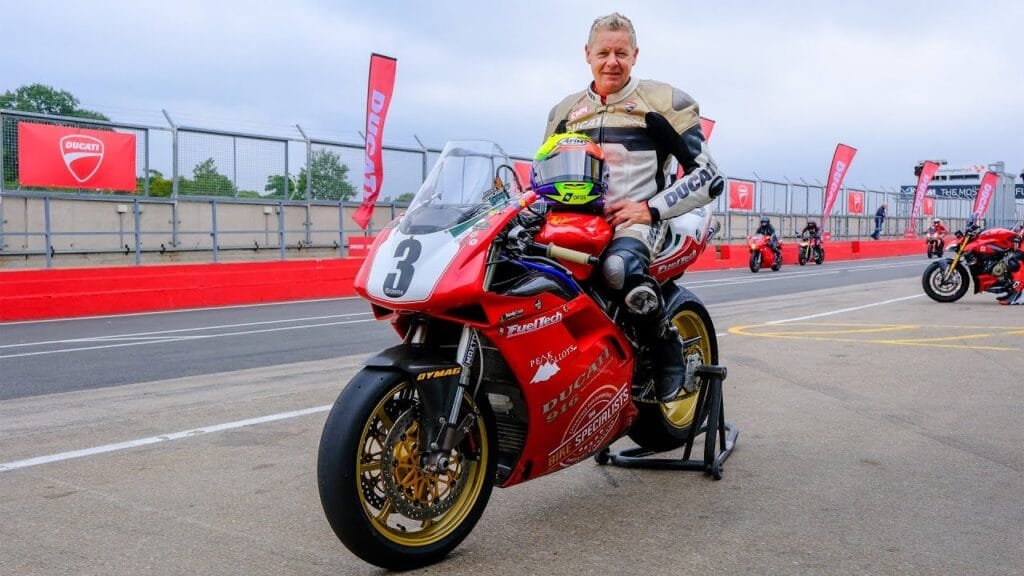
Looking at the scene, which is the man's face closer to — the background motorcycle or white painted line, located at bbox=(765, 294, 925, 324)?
white painted line, located at bbox=(765, 294, 925, 324)

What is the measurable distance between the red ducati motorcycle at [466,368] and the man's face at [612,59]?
29.9 inches

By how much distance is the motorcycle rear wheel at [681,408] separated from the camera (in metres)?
4.84

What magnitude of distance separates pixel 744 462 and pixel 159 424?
11.1 ft

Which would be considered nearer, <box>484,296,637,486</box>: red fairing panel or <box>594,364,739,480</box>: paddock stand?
<box>484,296,637,486</box>: red fairing panel

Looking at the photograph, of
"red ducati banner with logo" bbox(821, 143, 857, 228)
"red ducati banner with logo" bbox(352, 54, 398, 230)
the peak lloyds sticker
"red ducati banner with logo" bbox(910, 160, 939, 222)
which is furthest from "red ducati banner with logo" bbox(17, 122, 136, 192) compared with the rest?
"red ducati banner with logo" bbox(910, 160, 939, 222)

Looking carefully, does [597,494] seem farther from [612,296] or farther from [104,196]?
[104,196]

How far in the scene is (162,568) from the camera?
336cm

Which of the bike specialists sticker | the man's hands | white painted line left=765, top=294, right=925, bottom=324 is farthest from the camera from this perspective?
white painted line left=765, top=294, right=925, bottom=324

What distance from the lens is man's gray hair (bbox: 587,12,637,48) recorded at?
4.48 meters

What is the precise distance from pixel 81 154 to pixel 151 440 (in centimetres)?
1449

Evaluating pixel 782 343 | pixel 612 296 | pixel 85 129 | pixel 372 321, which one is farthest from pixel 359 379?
pixel 85 129

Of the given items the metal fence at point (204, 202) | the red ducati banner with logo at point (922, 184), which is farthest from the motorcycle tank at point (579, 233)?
the red ducati banner with logo at point (922, 184)

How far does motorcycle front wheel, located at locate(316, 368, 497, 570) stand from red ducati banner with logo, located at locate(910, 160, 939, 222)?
49.9 m

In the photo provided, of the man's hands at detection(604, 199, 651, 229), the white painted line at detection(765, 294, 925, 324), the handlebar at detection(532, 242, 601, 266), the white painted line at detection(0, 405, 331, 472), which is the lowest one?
the white painted line at detection(0, 405, 331, 472)
